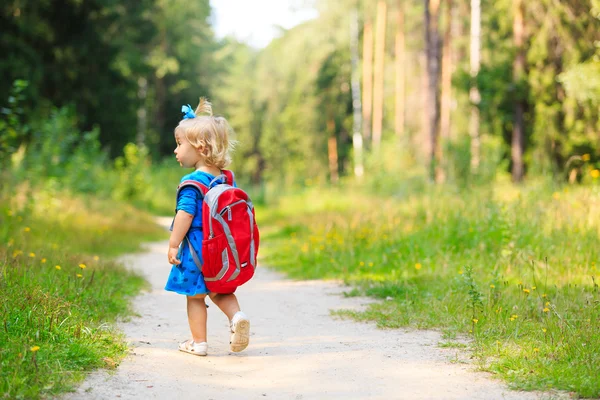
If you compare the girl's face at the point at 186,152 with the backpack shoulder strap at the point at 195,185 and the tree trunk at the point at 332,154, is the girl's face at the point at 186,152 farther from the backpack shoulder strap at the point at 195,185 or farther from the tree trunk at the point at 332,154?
the tree trunk at the point at 332,154

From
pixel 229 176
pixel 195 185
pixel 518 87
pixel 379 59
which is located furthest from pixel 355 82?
pixel 195 185

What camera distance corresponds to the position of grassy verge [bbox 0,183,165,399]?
3637 mm

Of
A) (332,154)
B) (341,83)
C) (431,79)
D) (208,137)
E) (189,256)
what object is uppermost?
(341,83)

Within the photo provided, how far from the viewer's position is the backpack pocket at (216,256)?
4598 millimetres

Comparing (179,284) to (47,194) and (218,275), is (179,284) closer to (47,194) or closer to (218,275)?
(218,275)

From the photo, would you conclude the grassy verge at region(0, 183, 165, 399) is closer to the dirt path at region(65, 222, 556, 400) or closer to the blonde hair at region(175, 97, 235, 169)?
the dirt path at region(65, 222, 556, 400)

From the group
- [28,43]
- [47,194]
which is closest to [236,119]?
[28,43]

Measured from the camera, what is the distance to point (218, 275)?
4.62m

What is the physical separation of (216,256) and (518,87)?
15.9m

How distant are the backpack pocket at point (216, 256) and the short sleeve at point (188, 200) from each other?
266 mm

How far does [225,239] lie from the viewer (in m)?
4.61

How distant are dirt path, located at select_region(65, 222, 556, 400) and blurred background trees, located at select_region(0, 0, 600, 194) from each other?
4573 mm

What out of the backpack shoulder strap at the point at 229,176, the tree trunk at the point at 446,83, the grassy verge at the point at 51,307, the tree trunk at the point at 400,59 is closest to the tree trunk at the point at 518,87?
the tree trunk at the point at 446,83

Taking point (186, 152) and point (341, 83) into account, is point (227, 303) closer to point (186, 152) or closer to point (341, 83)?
point (186, 152)
